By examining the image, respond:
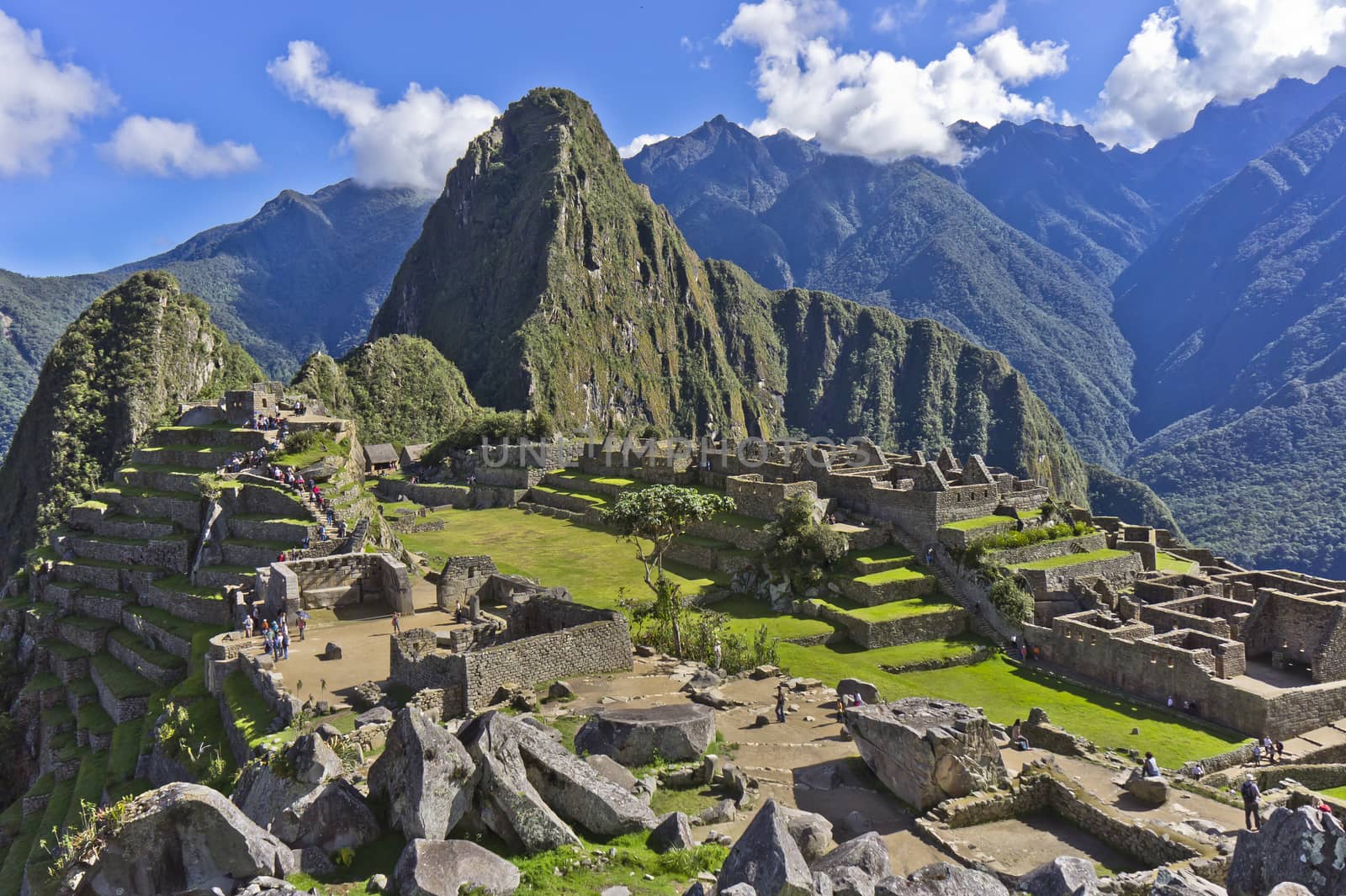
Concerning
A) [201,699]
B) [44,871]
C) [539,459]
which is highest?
[539,459]

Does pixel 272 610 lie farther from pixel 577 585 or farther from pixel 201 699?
pixel 577 585

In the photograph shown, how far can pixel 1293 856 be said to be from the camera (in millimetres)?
9016

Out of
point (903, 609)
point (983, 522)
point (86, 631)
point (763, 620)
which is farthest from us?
point (983, 522)

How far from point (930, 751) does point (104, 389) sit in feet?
408

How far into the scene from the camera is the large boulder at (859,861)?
9.25 metres

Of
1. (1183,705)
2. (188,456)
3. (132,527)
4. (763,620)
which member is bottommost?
(1183,705)

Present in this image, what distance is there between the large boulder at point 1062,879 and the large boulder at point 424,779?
673 centimetres

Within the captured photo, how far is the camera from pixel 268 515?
1277 inches

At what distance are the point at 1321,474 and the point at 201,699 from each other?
164 m

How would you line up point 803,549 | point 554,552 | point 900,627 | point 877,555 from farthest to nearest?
point 554,552 < point 877,555 < point 803,549 < point 900,627

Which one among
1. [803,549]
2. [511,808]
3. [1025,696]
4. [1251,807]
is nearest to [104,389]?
[803,549]

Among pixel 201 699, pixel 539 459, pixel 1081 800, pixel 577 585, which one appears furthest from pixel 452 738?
pixel 539 459

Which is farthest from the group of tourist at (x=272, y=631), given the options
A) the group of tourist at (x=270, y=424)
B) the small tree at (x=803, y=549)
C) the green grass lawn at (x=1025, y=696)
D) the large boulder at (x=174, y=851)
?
the small tree at (x=803, y=549)

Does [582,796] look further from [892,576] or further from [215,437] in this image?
[215,437]
